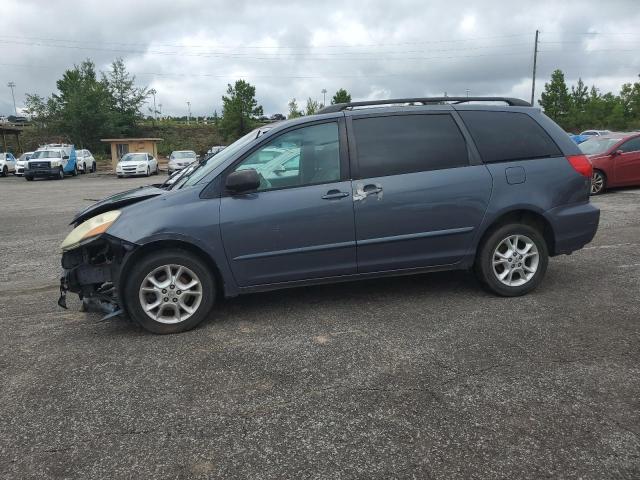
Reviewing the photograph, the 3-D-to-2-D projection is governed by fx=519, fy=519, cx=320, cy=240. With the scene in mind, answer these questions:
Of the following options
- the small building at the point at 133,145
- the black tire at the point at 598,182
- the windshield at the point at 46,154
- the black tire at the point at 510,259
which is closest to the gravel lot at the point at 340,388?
the black tire at the point at 510,259

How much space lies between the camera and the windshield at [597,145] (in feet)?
40.2

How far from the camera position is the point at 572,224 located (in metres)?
4.82

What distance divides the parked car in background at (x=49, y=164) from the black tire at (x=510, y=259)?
3071cm

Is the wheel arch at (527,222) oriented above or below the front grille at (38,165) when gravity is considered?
below

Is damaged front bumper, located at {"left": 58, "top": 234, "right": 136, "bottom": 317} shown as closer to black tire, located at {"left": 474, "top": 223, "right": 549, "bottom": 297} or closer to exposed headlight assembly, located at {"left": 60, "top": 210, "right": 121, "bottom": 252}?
exposed headlight assembly, located at {"left": 60, "top": 210, "right": 121, "bottom": 252}

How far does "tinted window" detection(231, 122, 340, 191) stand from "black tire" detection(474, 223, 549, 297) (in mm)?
1523

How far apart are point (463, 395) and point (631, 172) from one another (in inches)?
459

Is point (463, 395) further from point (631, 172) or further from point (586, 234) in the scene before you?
point (631, 172)

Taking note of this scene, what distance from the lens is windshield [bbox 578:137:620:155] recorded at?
12242 millimetres

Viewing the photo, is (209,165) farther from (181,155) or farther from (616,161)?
(181,155)

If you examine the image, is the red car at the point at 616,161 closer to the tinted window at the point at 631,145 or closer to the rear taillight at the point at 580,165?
the tinted window at the point at 631,145

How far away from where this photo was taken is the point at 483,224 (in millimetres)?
4621

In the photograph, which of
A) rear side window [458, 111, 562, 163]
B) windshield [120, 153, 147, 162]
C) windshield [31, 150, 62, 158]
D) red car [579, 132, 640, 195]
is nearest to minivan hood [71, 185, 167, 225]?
rear side window [458, 111, 562, 163]

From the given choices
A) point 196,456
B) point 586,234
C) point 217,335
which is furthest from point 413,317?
point 196,456
